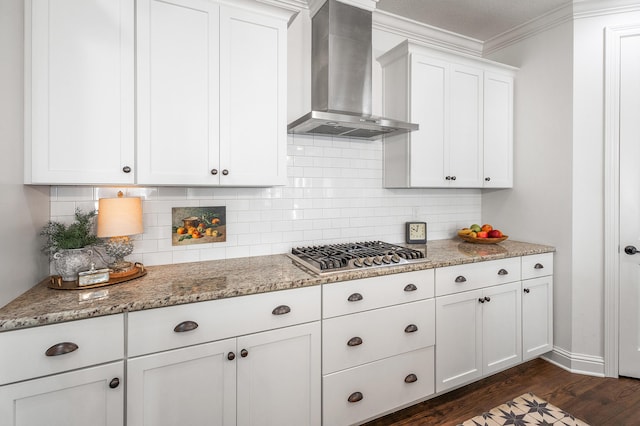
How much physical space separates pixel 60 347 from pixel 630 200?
3.66 m

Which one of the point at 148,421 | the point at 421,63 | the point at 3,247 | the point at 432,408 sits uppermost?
the point at 421,63

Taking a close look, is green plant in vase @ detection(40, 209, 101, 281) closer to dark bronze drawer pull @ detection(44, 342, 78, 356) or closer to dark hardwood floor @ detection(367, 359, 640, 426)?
dark bronze drawer pull @ detection(44, 342, 78, 356)

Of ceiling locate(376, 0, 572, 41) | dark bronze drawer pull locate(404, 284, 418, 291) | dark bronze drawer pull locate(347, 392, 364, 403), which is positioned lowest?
dark bronze drawer pull locate(347, 392, 364, 403)

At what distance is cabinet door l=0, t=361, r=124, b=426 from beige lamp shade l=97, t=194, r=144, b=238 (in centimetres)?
67

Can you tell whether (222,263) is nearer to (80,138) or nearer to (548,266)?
(80,138)

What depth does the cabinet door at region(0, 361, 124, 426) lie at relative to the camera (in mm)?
1190

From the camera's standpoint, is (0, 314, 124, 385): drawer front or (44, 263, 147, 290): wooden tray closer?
(0, 314, 124, 385): drawer front

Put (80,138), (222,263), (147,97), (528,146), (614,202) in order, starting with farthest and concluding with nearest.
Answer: (528,146) → (614,202) → (222,263) → (147,97) → (80,138)

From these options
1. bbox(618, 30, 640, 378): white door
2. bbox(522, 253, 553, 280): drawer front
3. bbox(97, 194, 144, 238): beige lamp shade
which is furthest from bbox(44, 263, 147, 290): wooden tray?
bbox(618, 30, 640, 378): white door

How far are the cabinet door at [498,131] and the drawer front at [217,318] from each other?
7.09 feet

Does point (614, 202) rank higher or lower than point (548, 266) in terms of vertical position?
higher

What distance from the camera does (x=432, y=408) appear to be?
214 cm

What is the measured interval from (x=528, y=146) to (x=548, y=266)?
1.09 metres

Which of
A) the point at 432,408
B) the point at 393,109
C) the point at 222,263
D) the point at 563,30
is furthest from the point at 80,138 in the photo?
the point at 563,30
